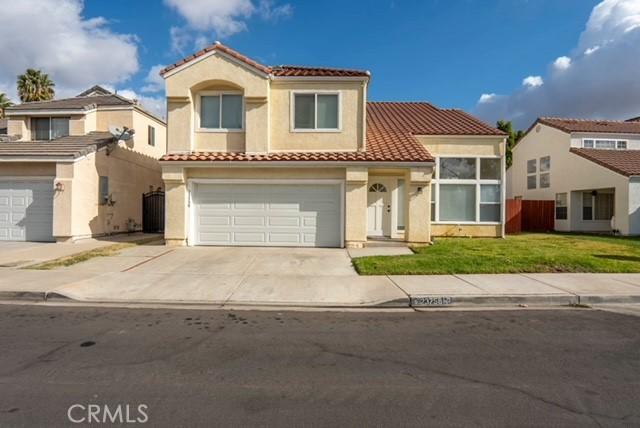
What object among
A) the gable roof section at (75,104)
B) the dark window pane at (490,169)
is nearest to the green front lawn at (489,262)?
the dark window pane at (490,169)

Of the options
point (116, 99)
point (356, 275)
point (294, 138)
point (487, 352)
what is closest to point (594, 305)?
point (487, 352)

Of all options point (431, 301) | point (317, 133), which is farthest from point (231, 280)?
point (317, 133)

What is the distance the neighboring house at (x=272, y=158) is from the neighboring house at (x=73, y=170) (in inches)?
148

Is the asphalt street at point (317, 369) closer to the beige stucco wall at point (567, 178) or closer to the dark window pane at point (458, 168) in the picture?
the dark window pane at point (458, 168)

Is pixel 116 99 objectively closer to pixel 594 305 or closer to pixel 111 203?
pixel 111 203

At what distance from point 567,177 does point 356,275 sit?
1835 centimetres

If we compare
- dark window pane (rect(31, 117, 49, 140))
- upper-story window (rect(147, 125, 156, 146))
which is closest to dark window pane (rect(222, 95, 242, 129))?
upper-story window (rect(147, 125, 156, 146))

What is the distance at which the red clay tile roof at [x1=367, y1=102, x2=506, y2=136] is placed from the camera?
16234 mm

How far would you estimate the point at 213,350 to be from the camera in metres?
4.64

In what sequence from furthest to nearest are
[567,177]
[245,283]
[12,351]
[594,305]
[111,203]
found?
[567,177]
[111,203]
[245,283]
[594,305]
[12,351]

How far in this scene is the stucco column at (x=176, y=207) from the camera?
42.6ft

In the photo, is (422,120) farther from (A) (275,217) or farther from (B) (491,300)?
(B) (491,300)

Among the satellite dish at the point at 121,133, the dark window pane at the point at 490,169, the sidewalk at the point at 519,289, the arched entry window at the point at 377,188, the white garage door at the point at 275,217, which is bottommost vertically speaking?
the sidewalk at the point at 519,289

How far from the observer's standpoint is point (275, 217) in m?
13.3
